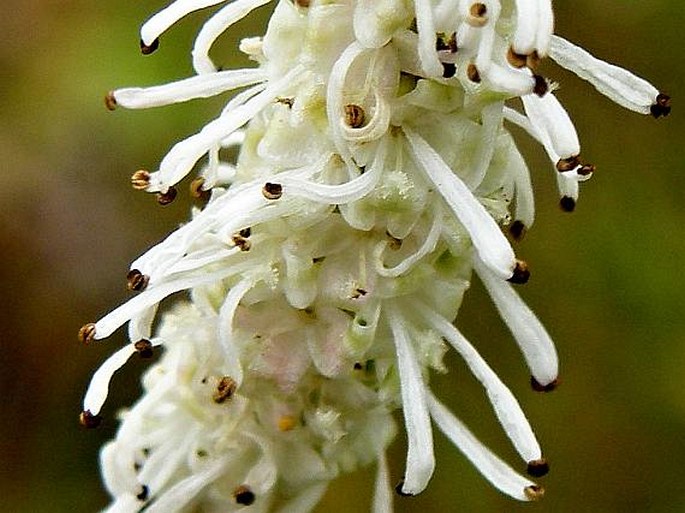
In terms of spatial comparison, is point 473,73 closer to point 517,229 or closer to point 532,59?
point 532,59

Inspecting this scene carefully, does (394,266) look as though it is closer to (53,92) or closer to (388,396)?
(388,396)

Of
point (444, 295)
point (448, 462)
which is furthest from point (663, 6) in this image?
point (444, 295)

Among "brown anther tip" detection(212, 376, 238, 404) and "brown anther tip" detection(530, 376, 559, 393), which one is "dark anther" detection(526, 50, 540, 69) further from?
"brown anther tip" detection(212, 376, 238, 404)

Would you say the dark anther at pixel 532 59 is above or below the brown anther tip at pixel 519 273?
above

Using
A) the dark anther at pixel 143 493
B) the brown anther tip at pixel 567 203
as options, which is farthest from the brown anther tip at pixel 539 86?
the dark anther at pixel 143 493

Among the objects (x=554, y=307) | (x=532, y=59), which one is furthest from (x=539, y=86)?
(x=554, y=307)

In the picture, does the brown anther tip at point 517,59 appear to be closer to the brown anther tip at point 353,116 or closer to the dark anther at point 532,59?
the dark anther at point 532,59

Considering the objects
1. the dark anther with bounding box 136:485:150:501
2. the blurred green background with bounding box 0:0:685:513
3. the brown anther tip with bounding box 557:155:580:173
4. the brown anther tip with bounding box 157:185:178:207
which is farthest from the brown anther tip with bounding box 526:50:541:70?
the blurred green background with bounding box 0:0:685:513

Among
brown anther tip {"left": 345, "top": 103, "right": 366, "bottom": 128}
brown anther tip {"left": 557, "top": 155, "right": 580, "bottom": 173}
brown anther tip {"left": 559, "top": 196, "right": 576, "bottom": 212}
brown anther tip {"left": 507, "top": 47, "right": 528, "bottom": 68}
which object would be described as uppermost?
brown anther tip {"left": 507, "top": 47, "right": 528, "bottom": 68}
